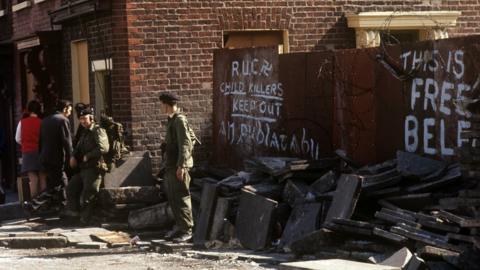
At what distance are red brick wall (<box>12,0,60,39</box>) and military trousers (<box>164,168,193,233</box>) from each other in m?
7.62

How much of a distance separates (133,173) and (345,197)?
514 cm

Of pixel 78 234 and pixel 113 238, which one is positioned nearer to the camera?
pixel 113 238

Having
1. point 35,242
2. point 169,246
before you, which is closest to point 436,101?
point 169,246

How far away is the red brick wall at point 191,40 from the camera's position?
17.5 m

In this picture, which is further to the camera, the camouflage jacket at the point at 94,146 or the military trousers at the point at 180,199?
the camouflage jacket at the point at 94,146

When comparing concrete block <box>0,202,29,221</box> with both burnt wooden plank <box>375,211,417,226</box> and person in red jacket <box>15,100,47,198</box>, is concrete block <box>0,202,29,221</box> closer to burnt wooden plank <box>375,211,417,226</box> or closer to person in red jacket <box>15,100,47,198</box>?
person in red jacket <box>15,100,47,198</box>

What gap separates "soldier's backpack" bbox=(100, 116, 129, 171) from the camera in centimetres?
1638

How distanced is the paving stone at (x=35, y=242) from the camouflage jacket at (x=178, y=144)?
1768 mm

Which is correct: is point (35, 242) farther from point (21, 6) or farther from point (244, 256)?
point (21, 6)

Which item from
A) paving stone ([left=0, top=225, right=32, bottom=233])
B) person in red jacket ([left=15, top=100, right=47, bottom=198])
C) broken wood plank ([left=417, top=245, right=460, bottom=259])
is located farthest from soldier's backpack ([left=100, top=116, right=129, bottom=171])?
broken wood plank ([left=417, top=245, right=460, bottom=259])

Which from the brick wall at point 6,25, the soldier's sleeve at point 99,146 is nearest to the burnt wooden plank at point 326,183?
the soldier's sleeve at point 99,146

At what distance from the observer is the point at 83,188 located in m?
16.3

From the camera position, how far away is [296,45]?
18.5m

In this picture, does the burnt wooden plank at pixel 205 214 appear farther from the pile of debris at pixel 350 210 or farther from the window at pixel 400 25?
the window at pixel 400 25
